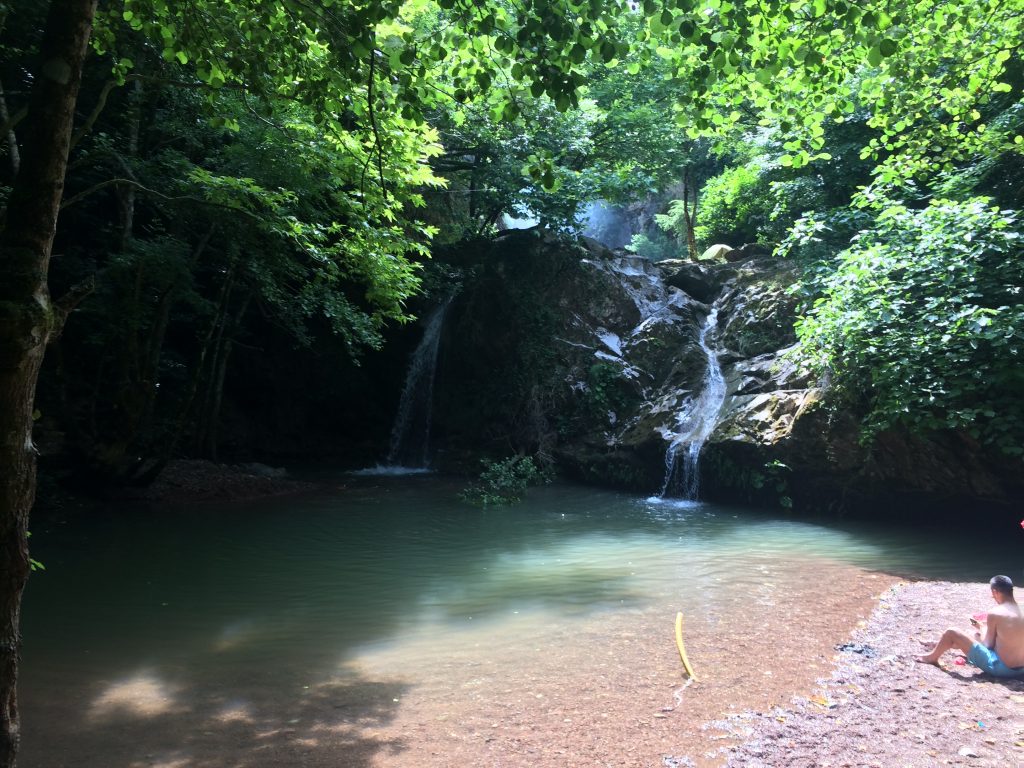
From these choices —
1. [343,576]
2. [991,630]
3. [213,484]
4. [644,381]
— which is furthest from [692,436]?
[213,484]

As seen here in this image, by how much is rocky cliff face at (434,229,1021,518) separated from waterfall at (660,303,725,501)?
15 centimetres

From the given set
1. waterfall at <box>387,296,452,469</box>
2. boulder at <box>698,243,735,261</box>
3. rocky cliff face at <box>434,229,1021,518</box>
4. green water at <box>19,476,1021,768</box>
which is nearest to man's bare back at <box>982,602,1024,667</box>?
green water at <box>19,476,1021,768</box>

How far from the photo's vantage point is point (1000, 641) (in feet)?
16.6

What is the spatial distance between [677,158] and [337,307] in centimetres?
1287

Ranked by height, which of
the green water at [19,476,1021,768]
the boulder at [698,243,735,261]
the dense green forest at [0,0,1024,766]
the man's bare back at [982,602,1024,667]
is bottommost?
the green water at [19,476,1021,768]

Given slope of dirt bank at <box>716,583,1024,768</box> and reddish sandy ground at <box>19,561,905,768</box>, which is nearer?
slope of dirt bank at <box>716,583,1024,768</box>

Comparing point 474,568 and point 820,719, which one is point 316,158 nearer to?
point 474,568

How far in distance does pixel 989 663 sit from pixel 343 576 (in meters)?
6.53

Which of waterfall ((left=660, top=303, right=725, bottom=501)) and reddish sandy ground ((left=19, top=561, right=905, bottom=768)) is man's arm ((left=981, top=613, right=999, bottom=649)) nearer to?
reddish sandy ground ((left=19, top=561, right=905, bottom=768))

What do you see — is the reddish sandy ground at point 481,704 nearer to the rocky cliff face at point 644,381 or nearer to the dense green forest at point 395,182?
the dense green forest at point 395,182

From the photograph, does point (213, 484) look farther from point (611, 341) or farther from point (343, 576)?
point (611, 341)

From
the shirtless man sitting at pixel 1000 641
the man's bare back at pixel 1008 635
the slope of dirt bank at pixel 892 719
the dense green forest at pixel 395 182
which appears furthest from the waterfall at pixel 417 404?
the man's bare back at pixel 1008 635

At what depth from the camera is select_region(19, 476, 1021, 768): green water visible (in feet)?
18.4

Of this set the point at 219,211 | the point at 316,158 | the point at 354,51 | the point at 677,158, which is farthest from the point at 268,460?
the point at 354,51
